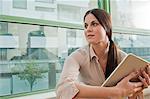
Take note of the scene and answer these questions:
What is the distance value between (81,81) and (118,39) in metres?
1.62

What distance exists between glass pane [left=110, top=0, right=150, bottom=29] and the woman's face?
57.8 inches

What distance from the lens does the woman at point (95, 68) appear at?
4.69ft

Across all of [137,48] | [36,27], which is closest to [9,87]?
[36,27]

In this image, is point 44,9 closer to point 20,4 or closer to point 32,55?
point 20,4

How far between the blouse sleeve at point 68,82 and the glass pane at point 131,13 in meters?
1.67

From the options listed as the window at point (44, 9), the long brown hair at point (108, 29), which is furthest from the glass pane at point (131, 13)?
the long brown hair at point (108, 29)

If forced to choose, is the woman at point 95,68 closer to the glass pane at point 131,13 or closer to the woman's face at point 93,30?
the woman's face at point 93,30

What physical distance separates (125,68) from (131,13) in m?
2.05

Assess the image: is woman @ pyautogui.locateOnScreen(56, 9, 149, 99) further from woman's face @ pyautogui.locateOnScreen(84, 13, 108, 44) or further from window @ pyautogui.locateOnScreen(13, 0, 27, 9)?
window @ pyautogui.locateOnScreen(13, 0, 27, 9)

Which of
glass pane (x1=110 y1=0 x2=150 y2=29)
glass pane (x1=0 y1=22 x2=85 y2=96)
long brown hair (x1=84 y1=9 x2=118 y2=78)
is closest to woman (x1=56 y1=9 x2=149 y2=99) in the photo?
long brown hair (x1=84 y1=9 x2=118 y2=78)

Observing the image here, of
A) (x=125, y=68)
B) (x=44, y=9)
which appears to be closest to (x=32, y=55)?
(x=44, y=9)

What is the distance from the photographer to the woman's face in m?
1.60

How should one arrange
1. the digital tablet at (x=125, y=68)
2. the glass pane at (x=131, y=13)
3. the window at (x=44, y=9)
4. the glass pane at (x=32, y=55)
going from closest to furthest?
the digital tablet at (x=125, y=68)
the glass pane at (x=32, y=55)
the window at (x=44, y=9)
the glass pane at (x=131, y=13)

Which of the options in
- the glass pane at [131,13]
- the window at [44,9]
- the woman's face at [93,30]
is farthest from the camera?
the glass pane at [131,13]
